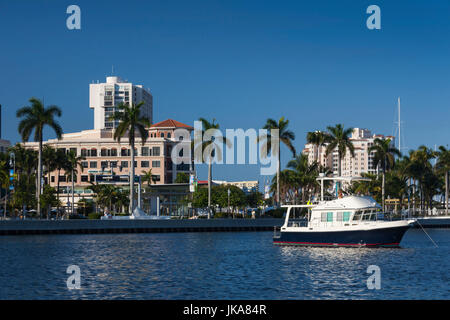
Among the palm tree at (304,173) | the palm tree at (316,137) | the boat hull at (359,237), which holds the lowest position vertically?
the boat hull at (359,237)

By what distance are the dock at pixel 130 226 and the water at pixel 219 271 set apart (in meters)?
19.2

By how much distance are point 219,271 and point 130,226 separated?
5154 centimetres

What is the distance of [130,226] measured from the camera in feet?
313

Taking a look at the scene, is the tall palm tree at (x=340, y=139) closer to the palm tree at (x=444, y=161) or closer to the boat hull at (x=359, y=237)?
the palm tree at (x=444, y=161)

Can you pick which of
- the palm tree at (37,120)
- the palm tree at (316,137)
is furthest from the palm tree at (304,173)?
the palm tree at (37,120)

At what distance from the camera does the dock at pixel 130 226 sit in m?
86.9

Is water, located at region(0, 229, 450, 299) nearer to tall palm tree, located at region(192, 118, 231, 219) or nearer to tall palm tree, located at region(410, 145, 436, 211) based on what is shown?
tall palm tree, located at region(192, 118, 231, 219)

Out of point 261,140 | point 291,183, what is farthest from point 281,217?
point 291,183

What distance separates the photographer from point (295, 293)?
116 feet

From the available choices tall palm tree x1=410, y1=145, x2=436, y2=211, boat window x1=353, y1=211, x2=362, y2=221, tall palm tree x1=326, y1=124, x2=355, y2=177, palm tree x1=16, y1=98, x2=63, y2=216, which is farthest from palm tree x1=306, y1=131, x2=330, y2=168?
boat window x1=353, y1=211, x2=362, y2=221

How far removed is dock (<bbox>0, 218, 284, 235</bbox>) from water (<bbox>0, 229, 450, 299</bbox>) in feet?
63.1

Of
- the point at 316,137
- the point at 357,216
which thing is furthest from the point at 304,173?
the point at 357,216
